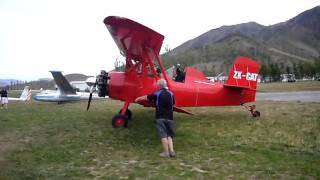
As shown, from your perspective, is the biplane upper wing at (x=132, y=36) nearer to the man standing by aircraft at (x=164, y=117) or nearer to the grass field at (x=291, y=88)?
the man standing by aircraft at (x=164, y=117)

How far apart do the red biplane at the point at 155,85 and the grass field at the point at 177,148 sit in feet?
2.10

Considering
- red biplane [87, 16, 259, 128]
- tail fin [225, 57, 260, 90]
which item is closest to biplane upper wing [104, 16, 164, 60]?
red biplane [87, 16, 259, 128]

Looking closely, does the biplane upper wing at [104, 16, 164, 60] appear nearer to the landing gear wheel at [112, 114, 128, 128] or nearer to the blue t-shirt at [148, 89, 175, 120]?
the landing gear wheel at [112, 114, 128, 128]

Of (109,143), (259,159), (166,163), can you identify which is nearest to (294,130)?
(259,159)

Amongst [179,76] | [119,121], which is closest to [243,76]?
[179,76]

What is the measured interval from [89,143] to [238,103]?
18.6ft

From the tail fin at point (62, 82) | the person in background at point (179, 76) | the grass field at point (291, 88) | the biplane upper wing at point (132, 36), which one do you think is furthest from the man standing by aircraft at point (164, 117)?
the grass field at point (291, 88)

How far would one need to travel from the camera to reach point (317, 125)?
10.3m

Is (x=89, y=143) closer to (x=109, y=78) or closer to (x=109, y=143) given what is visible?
(x=109, y=143)

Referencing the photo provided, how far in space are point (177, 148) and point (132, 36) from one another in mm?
3860

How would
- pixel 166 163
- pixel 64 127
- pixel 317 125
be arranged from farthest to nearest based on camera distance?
pixel 64 127
pixel 317 125
pixel 166 163

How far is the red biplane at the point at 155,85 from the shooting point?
11617 millimetres

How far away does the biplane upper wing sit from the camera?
10.1 m

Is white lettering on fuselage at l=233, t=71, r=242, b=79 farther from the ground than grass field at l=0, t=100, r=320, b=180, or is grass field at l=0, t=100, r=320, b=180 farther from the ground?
white lettering on fuselage at l=233, t=71, r=242, b=79
